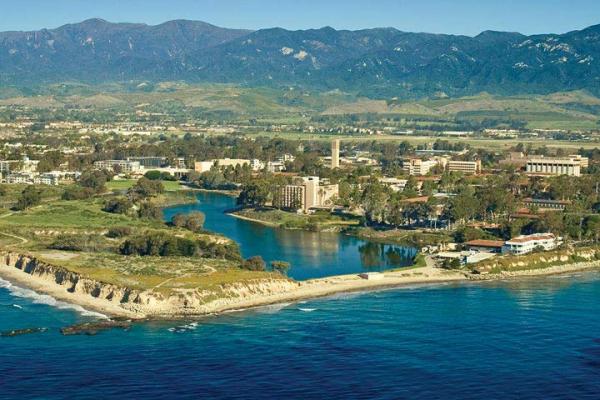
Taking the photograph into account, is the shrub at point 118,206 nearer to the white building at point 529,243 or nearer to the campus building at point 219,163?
the white building at point 529,243

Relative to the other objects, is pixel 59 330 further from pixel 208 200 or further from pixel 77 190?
pixel 208 200

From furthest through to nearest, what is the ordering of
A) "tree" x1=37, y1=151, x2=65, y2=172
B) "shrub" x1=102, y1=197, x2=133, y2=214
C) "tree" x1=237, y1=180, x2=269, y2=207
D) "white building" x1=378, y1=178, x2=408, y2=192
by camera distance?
"tree" x1=37, y1=151, x2=65, y2=172, "white building" x1=378, y1=178, x2=408, y2=192, "tree" x1=237, y1=180, x2=269, y2=207, "shrub" x1=102, y1=197, x2=133, y2=214

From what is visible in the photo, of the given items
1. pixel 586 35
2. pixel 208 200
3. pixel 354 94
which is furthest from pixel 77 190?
pixel 586 35

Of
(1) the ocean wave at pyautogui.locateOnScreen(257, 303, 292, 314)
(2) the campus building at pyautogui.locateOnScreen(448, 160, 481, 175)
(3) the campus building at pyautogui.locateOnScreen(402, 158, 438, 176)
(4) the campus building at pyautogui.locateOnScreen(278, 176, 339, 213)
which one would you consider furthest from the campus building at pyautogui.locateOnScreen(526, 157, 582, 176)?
(1) the ocean wave at pyautogui.locateOnScreen(257, 303, 292, 314)

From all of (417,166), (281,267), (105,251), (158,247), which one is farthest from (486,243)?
(417,166)

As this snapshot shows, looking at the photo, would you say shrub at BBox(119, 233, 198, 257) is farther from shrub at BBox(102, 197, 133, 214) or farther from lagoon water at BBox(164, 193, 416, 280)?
shrub at BBox(102, 197, 133, 214)

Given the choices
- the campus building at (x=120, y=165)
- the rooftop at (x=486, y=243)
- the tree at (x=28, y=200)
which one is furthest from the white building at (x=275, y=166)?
the rooftop at (x=486, y=243)
